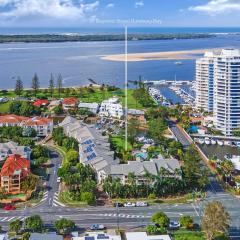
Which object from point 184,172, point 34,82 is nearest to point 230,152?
point 184,172

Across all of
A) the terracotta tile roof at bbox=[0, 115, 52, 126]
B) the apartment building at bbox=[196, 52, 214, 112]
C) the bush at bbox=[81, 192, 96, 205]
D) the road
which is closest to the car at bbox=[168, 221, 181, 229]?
the road

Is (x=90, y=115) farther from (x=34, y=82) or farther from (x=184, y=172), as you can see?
(x=184, y=172)

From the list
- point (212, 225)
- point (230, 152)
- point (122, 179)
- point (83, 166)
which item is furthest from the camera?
point (230, 152)

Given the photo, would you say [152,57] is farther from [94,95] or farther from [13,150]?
[13,150]

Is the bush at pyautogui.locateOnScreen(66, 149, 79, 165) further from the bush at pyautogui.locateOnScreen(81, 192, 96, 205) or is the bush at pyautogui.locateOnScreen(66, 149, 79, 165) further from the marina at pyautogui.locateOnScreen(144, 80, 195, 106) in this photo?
the marina at pyautogui.locateOnScreen(144, 80, 195, 106)

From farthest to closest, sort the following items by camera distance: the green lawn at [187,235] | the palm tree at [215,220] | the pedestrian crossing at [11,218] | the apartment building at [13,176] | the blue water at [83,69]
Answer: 1. the blue water at [83,69]
2. the apartment building at [13,176]
3. the pedestrian crossing at [11,218]
4. the green lawn at [187,235]
5. the palm tree at [215,220]

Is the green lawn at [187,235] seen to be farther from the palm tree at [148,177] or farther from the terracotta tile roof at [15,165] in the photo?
the terracotta tile roof at [15,165]

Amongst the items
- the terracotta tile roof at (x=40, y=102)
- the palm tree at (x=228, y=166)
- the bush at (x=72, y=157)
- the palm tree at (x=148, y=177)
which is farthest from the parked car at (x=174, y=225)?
the terracotta tile roof at (x=40, y=102)
